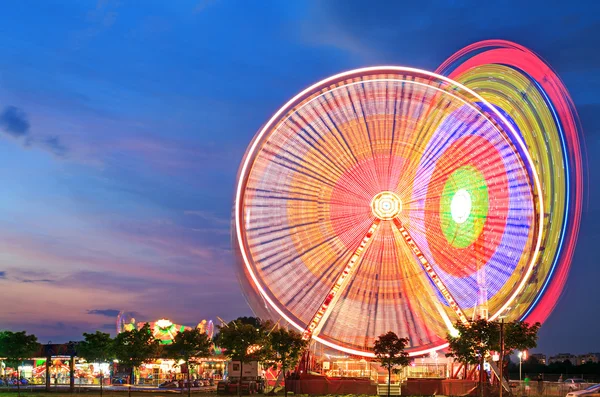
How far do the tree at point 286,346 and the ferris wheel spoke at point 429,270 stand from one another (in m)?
8.22

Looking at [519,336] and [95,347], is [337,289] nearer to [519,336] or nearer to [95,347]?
[519,336]

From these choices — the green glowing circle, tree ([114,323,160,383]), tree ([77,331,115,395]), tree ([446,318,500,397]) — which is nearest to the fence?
tree ([446,318,500,397])

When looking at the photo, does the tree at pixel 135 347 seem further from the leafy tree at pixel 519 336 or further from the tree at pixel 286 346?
the leafy tree at pixel 519 336

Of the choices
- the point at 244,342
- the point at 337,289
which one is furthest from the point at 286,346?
the point at 337,289

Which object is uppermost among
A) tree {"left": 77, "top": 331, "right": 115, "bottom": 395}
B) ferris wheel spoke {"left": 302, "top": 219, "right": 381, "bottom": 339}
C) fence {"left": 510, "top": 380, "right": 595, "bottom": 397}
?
ferris wheel spoke {"left": 302, "top": 219, "right": 381, "bottom": 339}

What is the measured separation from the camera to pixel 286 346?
4297 centimetres

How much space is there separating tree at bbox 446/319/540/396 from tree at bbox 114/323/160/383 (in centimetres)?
1896

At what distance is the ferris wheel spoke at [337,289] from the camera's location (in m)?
38.6

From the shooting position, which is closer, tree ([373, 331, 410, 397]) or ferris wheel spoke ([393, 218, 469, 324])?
ferris wheel spoke ([393, 218, 469, 324])

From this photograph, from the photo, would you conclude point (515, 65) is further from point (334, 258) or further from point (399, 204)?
point (334, 258)

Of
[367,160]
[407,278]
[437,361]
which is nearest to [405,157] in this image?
[367,160]

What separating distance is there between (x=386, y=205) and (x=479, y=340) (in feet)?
31.7

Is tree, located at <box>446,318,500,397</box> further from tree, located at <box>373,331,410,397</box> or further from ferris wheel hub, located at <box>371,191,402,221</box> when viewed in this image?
ferris wheel hub, located at <box>371,191,402,221</box>

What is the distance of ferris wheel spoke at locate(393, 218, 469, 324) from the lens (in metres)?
39.0
